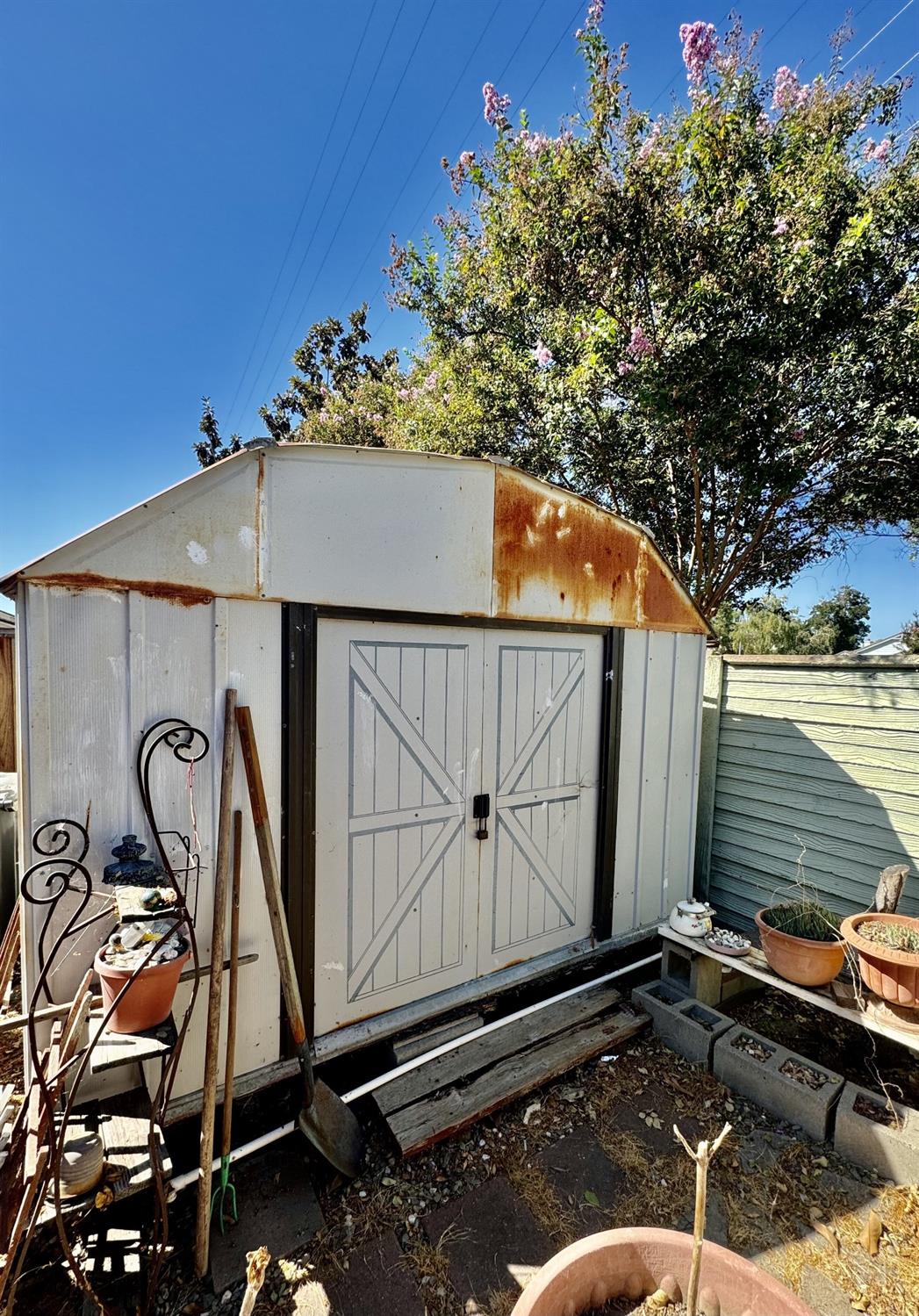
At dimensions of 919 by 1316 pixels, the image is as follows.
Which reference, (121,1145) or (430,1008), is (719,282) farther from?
(121,1145)

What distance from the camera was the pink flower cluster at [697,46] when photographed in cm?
455

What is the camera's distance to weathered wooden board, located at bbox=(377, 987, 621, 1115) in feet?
8.19

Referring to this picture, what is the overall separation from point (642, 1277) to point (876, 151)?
23.0 ft

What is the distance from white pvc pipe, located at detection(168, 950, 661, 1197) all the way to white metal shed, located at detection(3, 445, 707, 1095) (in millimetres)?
194

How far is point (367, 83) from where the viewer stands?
18.2ft

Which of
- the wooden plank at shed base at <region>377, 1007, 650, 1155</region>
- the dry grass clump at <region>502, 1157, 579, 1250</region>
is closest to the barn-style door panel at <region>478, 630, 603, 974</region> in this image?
the wooden plank at shed base at <region>377, 1007, 650, 1155</region>

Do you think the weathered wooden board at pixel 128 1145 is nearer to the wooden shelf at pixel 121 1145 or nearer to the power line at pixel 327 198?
the wooden shelf at pixel 121 1145

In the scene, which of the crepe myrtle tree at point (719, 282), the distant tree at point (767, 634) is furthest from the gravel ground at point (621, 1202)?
the distant tree at point (767, 634)

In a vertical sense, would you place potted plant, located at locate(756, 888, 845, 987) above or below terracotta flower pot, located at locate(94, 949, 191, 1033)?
below

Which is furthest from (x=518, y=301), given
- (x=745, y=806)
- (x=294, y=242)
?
(x=745, y=806)

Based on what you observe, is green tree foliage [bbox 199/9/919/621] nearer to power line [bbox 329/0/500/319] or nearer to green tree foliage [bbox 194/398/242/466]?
power line [bbox 329/0/500/319]

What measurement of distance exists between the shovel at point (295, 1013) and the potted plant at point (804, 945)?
2.27 meters

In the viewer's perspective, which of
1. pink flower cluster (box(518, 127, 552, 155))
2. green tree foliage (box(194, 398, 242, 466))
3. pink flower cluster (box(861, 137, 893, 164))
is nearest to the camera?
pink flower cluster (box(861, 137, 893, 164))

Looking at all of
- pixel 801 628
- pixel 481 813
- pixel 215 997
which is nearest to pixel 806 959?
pixel 481 813
